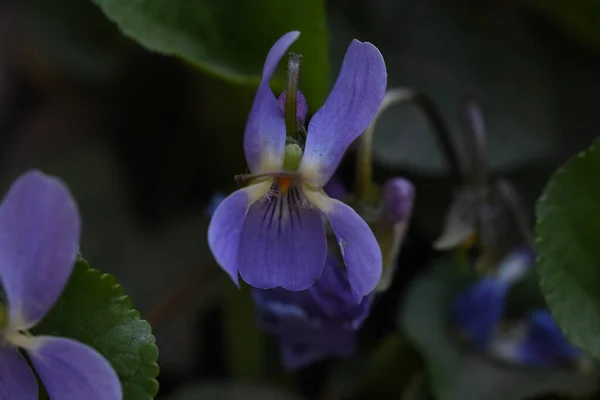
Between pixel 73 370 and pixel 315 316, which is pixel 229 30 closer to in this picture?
pixel 315 316

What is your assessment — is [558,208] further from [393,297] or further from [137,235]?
[137,235]

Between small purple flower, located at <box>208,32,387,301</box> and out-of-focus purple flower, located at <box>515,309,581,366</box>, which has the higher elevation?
small purple flower, located at <box>208,32,387,301</box>

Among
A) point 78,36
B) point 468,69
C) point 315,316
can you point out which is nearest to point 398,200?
point 315,316

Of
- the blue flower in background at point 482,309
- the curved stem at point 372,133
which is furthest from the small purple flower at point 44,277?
the blue flower in background at point 482,309

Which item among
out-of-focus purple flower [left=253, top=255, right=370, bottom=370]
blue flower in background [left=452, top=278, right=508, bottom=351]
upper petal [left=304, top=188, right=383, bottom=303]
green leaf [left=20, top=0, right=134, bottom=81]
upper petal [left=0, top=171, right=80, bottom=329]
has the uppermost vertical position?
upper petal [left=0, top=171, right=80, bottom=329]

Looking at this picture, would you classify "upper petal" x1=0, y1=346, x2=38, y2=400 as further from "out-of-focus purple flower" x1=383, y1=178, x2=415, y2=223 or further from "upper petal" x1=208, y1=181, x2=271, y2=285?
"out-of-focus purple flower" x1=383, y1=178, x2=415, y2=223

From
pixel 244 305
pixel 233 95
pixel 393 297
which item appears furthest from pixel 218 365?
pixel 233 95

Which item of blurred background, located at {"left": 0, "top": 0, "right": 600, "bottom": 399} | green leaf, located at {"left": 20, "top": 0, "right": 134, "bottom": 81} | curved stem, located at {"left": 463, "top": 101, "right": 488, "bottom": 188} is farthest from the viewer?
green leaf, located at {"left": 20, "top": 0, "right": 134, "bottom": 81}

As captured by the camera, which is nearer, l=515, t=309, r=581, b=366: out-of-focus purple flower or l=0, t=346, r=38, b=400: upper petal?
l=0, t=346, r=38, b=400: upper petal

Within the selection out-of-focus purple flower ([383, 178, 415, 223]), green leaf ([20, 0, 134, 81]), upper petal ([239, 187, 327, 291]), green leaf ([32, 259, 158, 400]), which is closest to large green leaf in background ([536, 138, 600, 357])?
out-of-focus purple flower ([383, 178, 415, 223])
